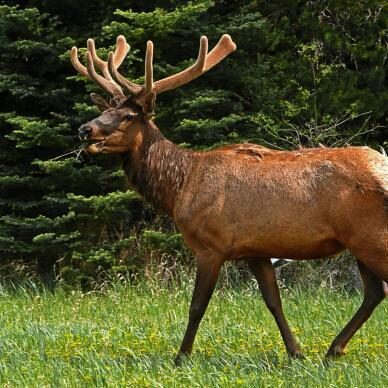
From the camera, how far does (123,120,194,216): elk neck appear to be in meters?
7.44

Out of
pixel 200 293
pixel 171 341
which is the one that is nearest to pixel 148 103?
pixel 200 293

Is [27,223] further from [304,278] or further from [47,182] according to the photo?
[304,278]

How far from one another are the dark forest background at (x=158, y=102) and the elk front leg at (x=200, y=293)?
13.8ft

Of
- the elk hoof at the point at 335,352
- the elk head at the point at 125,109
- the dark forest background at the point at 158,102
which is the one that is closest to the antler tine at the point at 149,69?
the elk head at the point at 125,109

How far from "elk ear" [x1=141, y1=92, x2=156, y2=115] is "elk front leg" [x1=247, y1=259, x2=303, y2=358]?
54.6 inches

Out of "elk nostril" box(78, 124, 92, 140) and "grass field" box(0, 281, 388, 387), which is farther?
"elk nostril" box(78, 124, 92, 140)

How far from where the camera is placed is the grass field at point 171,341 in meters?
6.14

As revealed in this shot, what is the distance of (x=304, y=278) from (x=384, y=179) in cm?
507

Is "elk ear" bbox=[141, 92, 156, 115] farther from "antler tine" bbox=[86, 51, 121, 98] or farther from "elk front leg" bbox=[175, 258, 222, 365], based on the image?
"elk front leg" bbox=[175, 258, 222, 365]

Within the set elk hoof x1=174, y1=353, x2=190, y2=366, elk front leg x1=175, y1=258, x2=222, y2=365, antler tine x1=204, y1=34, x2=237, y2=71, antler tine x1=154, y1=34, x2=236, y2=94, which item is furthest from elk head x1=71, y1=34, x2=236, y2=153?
elk hoof x1=174, y1=353, x2=190, y2=366

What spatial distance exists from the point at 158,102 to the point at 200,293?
5357mm

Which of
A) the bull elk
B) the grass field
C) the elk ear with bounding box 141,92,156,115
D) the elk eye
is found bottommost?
the grass field

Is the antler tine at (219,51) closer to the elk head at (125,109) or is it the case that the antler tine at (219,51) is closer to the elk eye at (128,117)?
the elk head at (125,109)

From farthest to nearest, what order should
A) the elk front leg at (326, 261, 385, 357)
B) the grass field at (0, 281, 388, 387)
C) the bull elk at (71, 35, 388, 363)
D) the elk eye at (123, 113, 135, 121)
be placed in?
the elk eye at (123, 113, 135, 121) < the elk front leg at (326, 261, 385, 357) < the bull elk at (71, 35, 388, 363) < the grass field at (0, 281, 388, 387)
